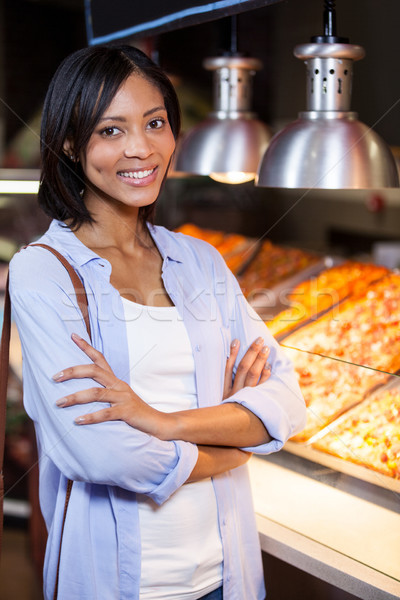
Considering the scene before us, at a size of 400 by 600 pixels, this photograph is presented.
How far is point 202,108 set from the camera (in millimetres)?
4305

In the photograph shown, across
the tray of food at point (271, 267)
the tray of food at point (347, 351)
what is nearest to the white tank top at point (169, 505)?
the tray of food at point (347, 351)

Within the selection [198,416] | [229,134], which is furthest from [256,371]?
[229,134]

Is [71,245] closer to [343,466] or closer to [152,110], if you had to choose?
[152,110]

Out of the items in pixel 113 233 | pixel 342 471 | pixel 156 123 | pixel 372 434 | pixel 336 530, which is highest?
pixel 156 123

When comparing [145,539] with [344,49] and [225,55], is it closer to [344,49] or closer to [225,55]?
[344,49]

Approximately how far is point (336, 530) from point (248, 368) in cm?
48

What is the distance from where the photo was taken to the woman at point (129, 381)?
4.15ft

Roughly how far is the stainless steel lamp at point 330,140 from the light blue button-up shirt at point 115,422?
30 centimetres

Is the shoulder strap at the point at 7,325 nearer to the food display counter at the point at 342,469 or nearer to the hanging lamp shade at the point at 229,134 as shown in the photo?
the food display counter at the point at 342,469

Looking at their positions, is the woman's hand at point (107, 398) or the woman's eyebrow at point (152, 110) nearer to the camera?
the woman's hand at point (107, 398)

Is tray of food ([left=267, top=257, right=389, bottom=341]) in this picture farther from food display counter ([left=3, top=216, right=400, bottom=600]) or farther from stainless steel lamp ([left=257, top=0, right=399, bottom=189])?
stainless steel lamp ([left=257, top=0, right=399, bottom=189])

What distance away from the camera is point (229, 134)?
6.97 feet

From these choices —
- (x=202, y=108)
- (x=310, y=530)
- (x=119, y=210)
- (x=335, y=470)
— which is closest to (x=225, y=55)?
(x=119, y=210)

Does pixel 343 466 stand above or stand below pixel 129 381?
below
